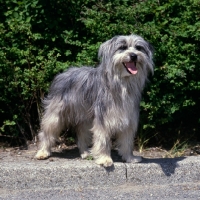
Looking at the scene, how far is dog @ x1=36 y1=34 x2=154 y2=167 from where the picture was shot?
6.35m

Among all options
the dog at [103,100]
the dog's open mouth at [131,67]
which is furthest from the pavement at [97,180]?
the dog's open mouth at [131,67]

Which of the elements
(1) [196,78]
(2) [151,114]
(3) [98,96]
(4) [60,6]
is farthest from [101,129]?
(4) [60,6]

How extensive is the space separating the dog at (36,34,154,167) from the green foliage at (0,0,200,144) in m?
0.51

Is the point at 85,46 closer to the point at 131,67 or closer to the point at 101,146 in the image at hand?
the point at 131,67

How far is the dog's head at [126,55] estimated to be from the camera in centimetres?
627

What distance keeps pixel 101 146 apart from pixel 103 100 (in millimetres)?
546

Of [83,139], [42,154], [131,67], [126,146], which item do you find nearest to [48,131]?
[42,154]

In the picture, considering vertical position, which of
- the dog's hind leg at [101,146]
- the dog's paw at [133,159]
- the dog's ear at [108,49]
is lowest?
the dog's paw at [133,159]

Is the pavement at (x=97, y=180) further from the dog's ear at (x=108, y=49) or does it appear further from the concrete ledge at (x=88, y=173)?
the dog's ear at (x=108, y=49)

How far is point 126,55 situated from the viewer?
20.5ft

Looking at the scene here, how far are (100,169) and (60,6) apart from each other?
97.4 inches

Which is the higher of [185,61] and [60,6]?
[60,6]

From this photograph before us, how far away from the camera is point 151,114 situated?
7.32 metres

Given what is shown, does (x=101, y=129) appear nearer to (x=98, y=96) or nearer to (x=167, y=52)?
(x=98, y=96)
